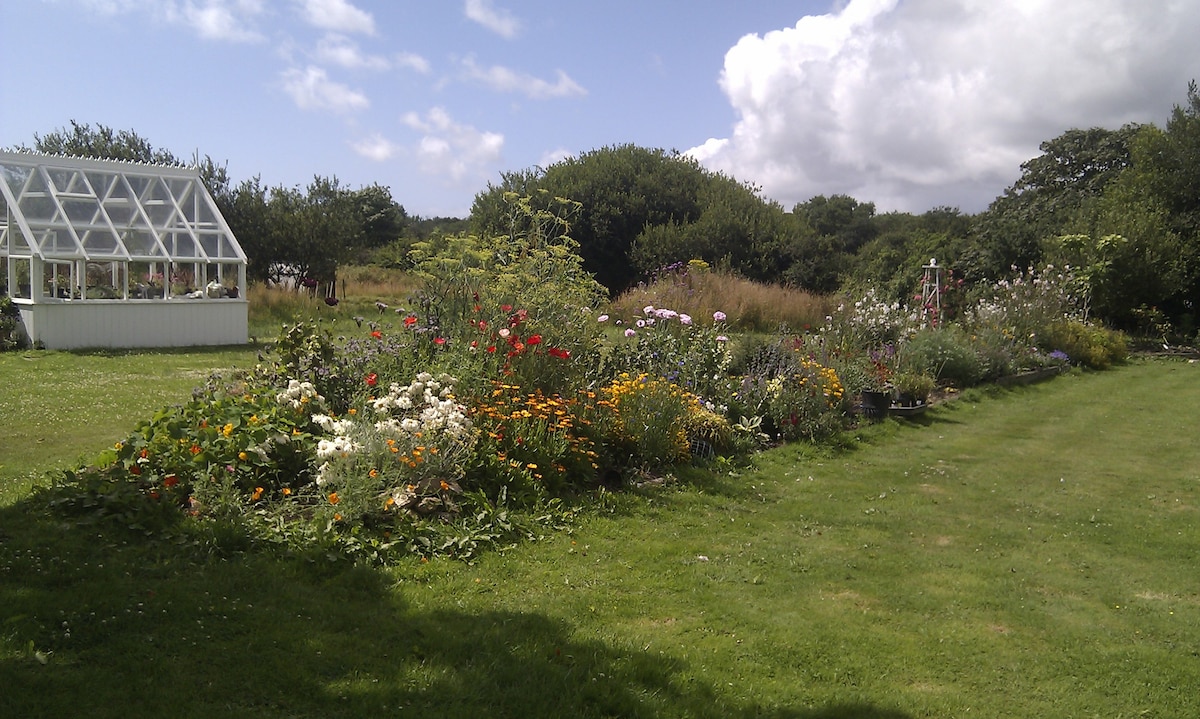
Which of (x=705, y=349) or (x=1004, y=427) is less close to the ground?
Answer: (x=705, y=349)

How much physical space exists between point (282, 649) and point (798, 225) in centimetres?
2532

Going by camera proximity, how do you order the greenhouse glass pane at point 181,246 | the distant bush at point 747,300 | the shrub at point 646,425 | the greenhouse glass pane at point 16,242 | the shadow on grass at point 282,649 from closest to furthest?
1. the shadow on grass at point 282,649
2. the shrub at point 646,425
3. the greenhouse glass pane at point 16,242
4. the greenhouse glass pane at point 181,246
5. the distant bush at point 747,300

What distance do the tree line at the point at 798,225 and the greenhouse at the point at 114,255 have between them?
4.20 meters

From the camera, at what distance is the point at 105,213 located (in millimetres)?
15211

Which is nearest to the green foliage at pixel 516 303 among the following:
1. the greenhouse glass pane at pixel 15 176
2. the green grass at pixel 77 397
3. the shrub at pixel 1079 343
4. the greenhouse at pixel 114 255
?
the green grass at pixel 77 397

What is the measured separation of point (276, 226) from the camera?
2411 centimetres

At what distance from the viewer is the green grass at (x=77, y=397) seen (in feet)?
20.2

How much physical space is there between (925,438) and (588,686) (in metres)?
6.69

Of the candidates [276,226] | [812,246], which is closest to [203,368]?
[276,226]

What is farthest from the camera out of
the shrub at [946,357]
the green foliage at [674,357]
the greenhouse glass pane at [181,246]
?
Answer: the greenhouse glass pane at [181,246]

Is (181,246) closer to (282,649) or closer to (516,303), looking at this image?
(516,303)

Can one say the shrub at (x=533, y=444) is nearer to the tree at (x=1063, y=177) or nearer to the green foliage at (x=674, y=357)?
the green foliage at (x=674, y=357)

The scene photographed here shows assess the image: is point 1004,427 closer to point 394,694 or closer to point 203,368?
point 394,694

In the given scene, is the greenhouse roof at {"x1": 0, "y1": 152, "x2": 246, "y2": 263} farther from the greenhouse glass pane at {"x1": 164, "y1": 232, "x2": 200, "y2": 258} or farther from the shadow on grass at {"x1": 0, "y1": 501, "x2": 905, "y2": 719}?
the shadow on grass at {"x1": 0, "y1": 501, "x2": 905, "y2": 719}
